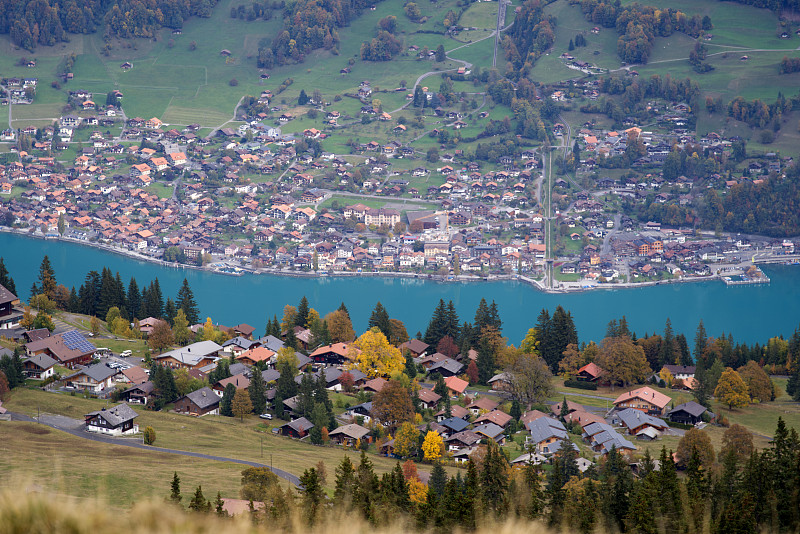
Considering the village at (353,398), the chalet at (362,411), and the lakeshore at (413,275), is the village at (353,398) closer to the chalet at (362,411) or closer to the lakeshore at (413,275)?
the chalet at (362,411)

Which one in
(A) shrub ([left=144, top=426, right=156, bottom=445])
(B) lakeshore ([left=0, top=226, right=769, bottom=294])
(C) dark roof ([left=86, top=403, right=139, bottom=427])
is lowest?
(A) shrub ([left=144, top=426, right=156, bottom=445])

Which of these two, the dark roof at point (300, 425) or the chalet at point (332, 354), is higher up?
the chalet at point (332, 354)

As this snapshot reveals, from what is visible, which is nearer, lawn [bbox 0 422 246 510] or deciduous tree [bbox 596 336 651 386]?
lawn [bbox 0 422 246 510]

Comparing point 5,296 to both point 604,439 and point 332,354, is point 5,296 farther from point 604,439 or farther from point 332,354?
point 604,439

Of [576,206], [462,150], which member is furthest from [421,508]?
[462,150]

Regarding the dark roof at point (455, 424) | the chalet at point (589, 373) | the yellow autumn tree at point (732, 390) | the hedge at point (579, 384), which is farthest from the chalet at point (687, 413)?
the dark roof at point (455, 424)

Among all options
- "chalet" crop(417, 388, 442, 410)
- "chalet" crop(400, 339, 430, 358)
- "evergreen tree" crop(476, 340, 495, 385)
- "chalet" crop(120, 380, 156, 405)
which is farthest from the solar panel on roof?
"evergreen tree" crop(476, 340, 495, 385)

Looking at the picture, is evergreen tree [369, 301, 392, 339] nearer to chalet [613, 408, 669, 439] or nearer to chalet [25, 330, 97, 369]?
chalet [613, 408, 669, 439]
